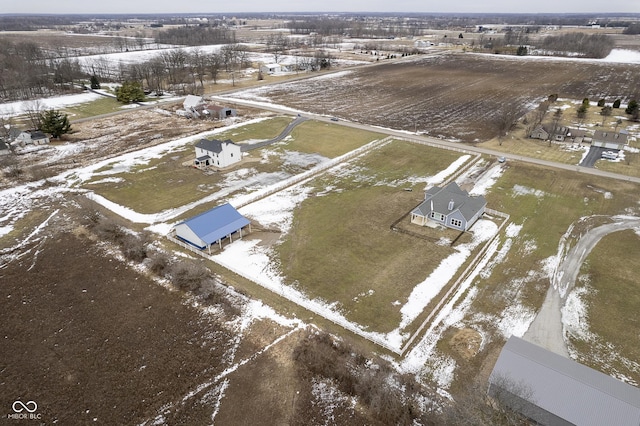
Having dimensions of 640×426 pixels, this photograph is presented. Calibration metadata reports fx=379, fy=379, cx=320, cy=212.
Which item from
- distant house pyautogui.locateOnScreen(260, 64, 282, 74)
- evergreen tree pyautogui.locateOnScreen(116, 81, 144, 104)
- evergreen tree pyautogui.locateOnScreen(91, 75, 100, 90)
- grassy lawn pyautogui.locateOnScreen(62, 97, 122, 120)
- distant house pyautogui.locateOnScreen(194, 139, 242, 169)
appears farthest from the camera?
distant house pyautogui.locateOnScreen(260, 64, 282, 74)

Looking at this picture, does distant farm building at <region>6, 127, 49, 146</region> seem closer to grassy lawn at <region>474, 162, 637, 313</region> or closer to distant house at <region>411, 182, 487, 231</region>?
distant house at <region>411, 182, 487, 231</region>

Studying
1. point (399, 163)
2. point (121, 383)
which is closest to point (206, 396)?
point (121, 383)

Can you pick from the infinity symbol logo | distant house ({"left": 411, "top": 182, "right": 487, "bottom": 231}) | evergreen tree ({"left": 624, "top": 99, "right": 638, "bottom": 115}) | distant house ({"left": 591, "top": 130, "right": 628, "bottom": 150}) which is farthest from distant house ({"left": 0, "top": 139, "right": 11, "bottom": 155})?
evergreen tree ({"left": 624, "top": 99, "right": 638, "bottom": 115})

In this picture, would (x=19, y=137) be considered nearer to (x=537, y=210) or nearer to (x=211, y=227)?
(x=211, y=227)

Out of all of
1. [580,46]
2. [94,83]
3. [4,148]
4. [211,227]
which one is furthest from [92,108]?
[580,46]

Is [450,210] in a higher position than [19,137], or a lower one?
lower

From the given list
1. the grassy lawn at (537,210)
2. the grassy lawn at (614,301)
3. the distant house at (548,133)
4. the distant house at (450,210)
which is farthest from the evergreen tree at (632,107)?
the distant house at (450,210)
